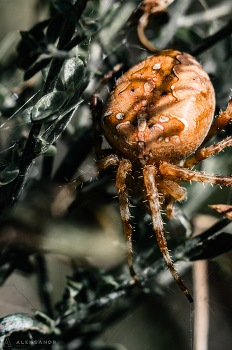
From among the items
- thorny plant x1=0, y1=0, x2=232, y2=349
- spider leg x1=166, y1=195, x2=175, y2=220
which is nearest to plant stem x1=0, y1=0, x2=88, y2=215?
thorny plant x1=0, y1=0, x2=232, y2=349

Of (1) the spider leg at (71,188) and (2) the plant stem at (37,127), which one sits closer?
(2) the plant stem at (37,127)

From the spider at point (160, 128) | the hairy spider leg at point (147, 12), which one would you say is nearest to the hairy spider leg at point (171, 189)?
the spider at point (160, 128)

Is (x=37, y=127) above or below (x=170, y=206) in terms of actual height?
above

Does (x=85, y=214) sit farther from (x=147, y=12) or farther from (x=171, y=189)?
(x=147, y=12)

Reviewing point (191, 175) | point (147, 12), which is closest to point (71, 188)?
point (191, 175)

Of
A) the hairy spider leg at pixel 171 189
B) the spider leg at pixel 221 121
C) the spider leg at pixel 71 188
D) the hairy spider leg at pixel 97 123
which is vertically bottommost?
the hairy spider leg at pixel 171 189

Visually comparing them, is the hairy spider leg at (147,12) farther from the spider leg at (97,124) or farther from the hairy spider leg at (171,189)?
the hairy spider leg at (171,189)

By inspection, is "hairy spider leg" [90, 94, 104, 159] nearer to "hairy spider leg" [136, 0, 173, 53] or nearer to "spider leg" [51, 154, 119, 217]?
"spider leg" [51, 154, 119, 217]

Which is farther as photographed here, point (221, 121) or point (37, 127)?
point (221, 121)
